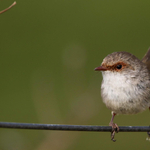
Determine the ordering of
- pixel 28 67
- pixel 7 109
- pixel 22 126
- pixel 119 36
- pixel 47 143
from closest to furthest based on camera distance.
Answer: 1. pixel 22 126
2. pixel 47 143
3. pixel 7 109
4. pixel 28 67
5. pixel 119 36

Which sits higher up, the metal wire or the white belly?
the metal wire

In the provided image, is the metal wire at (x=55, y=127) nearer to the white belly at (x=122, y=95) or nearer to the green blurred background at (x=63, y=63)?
the white belly at (x=122, y=95)

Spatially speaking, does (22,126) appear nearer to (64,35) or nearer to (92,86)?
(92,86)

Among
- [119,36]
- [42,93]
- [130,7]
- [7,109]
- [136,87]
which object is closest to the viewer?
[136,87]

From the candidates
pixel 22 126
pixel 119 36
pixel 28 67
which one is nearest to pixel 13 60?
pixel 28 67

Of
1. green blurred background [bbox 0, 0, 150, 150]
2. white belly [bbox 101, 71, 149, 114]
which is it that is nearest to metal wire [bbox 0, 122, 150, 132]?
white belly [bbox 101, 71, 149, 114]

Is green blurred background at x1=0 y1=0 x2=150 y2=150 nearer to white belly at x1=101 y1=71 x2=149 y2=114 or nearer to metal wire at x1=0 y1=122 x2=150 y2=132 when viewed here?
white belly at x1=101 y1=71 x2=149 y2=114

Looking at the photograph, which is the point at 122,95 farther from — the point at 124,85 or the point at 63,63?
the point at 63,63
